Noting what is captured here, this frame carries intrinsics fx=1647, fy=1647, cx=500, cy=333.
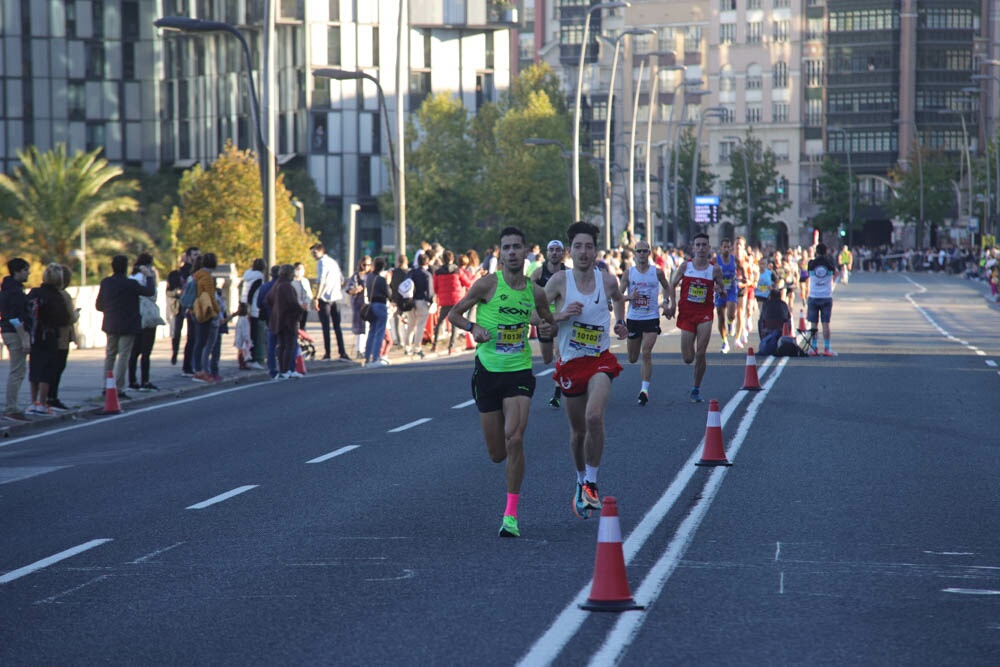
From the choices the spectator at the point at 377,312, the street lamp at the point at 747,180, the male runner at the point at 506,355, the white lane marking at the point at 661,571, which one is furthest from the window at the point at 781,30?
the male runner at the point at 506,355

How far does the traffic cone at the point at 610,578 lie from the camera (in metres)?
7.59

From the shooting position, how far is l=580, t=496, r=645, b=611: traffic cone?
7.59 metres

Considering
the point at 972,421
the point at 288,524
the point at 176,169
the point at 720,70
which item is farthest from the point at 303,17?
the point at 288,524

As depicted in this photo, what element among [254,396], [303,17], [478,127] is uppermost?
[303,17]

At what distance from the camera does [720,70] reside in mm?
133375

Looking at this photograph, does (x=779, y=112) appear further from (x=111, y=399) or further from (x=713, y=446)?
(x=713, y=446)

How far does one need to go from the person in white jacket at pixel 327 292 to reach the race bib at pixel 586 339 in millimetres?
17584

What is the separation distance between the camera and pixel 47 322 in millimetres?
18797

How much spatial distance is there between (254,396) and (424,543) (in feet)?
41.3

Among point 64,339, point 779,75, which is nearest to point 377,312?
point 64,339

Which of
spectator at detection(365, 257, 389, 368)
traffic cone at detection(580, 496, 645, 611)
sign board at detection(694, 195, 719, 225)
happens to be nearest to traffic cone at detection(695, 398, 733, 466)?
traffic cone at detection(580, 496, 645, 611)

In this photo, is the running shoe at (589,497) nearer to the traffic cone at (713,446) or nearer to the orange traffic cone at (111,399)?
the traffic cone at (713,446)

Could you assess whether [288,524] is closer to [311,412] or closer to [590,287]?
[590,287]

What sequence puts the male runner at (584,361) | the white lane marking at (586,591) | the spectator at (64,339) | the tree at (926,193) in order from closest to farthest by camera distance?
the white lane marking at (586,591) → the male runner at (584,361) → the spectator at (64,339) → the tree at (926,193)
